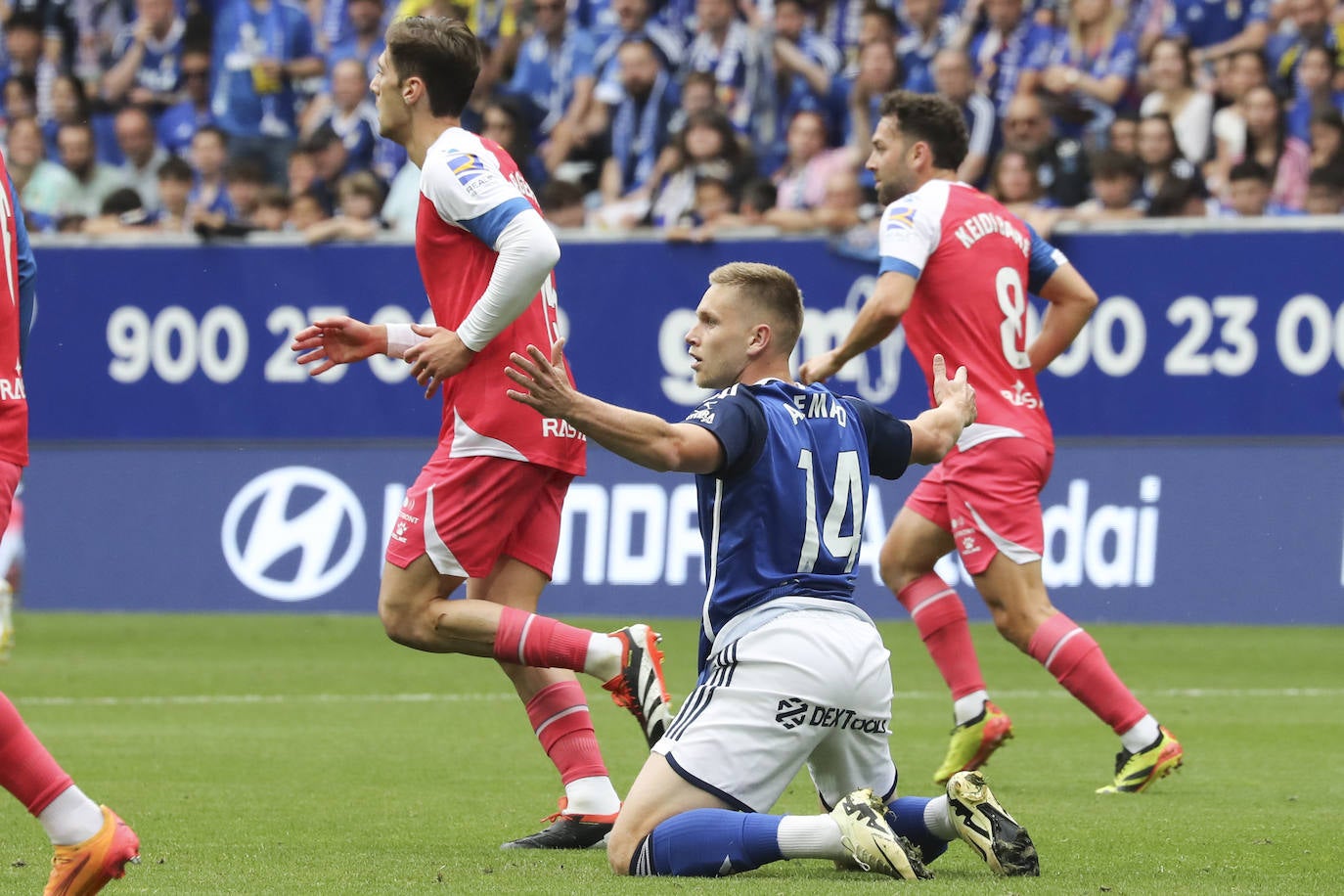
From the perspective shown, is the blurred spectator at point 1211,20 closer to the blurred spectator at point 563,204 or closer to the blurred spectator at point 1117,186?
the blurred spectator at point 1117,186

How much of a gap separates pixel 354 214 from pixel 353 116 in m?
2.05

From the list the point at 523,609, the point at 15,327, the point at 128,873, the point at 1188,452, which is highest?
the point at 15,327

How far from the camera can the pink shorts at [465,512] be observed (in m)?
6.17

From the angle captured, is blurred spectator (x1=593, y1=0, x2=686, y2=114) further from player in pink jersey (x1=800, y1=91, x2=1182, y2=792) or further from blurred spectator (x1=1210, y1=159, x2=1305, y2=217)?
player in pink jersey (x1=800, y1=91, x2=1182, y2=792)

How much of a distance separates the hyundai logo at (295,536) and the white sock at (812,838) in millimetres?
9284

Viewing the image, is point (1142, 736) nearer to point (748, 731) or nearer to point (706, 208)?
point (748, 731)

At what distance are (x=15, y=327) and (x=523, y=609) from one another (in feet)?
6.01

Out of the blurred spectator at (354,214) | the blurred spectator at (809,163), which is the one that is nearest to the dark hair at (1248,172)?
the blurred spectator at (809,163)

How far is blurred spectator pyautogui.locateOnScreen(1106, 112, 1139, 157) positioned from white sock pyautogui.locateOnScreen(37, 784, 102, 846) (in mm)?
11220

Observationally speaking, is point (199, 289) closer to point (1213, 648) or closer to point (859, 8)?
point (859, 8)

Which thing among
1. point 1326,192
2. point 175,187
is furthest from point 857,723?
point 175,187

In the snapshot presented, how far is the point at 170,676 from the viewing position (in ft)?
36.8

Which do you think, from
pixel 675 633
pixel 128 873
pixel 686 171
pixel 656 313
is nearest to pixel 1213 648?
pixel 675 633

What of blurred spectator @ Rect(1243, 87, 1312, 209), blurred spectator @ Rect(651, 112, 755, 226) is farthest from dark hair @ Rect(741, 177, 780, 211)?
blurred spectator @ Rect(1243, 87, 1312, 209)
